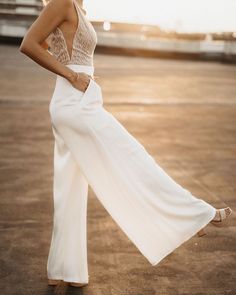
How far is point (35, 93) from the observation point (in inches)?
428

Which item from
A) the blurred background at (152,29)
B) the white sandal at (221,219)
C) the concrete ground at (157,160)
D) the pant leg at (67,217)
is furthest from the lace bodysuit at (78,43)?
the blurred background at (152,29)

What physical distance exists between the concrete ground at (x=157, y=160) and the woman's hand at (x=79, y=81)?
1.16m

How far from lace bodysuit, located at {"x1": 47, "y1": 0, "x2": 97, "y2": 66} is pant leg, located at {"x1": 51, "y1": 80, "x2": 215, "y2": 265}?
0.17m

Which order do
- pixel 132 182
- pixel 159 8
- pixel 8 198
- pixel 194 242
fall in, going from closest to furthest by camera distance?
pixel 132 182
pixel 194 242
pixel 8 198
pixel 159 8

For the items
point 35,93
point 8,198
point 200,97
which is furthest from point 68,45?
point 200,97

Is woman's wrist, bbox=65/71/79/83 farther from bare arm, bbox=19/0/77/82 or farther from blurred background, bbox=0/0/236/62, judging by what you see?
blurred background, bbox=0/0/236/62

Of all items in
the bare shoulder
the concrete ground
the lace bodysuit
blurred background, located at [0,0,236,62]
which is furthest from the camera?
blurred background, located at [0,0,236,62]

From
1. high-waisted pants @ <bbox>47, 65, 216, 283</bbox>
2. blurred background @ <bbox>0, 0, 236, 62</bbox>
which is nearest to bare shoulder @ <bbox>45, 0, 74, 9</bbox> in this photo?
high-waisted pants @ <bbox>47, 65, 216, 283</bbox>

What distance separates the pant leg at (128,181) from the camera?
8.41 ft

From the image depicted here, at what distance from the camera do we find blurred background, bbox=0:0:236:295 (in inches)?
117

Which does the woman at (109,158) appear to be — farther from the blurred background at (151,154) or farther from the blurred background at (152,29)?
the blurred background at (152,29)

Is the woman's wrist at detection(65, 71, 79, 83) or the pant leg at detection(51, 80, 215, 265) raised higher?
the woman's wrist at detection(65, 71, 79, 83)

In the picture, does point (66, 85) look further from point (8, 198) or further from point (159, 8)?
point (159, 8)

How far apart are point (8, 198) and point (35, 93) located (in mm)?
6637
